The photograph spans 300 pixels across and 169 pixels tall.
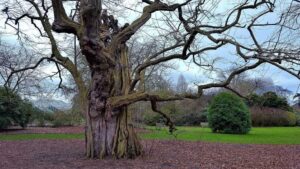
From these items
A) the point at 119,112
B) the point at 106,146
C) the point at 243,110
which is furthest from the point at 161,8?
the point at 243,110

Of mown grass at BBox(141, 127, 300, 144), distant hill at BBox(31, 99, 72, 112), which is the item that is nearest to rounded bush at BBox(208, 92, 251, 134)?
mown grass at BBox(141, 127, 300, 144)

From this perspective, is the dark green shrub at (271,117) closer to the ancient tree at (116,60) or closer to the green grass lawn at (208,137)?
the green grass lawn at (208,137)

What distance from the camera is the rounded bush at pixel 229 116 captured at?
2249 cm

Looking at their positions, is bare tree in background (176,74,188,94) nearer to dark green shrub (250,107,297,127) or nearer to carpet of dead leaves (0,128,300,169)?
dark green shrub (250,107,297,127)

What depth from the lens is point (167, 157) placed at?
38.6ft

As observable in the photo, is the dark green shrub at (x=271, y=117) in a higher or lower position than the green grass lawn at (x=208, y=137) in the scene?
higher

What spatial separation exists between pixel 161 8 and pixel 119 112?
304 cm

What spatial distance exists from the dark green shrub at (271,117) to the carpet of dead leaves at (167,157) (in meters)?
17.7

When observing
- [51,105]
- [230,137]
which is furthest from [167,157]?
[51,105]

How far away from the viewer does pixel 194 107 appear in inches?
1344

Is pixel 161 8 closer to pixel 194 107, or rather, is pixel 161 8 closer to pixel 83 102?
pixel 83 102

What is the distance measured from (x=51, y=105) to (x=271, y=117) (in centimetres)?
1646

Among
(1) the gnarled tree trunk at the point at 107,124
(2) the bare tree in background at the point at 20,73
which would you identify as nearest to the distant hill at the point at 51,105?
(2) the bare tree in background at the point at 20,73

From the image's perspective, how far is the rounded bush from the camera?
73.8ft
